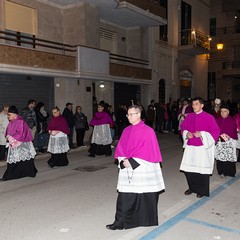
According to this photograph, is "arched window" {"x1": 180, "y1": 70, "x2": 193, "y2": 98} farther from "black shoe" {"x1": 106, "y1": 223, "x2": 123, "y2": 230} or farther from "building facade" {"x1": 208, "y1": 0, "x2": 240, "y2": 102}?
"black shoe" {"x1": 106, "y1": 223, "x2": 123, "y2": 230}

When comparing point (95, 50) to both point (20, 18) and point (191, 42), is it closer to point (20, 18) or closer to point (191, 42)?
point (20, 18)

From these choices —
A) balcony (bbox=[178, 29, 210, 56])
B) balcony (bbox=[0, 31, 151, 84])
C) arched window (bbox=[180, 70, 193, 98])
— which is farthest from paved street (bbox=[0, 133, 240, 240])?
arched window (bbox=[180, 70, 193, 98])

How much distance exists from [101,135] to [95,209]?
585 cm

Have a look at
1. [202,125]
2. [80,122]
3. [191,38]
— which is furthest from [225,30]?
[202,125]

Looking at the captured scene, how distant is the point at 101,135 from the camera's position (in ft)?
38.2

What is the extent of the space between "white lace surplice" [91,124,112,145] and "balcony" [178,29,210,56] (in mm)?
14364

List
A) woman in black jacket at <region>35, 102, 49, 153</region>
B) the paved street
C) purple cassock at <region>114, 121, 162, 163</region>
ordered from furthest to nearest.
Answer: woman in black jacket at <region>35, 102, 49, 153</region>
the paved street
purple cassock at <region>114, 121, 162, 163</region>

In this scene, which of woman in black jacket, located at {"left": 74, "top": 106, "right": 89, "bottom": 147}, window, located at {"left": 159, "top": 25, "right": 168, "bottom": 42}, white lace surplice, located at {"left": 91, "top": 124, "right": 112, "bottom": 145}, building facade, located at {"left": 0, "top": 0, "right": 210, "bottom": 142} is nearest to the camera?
white lace surplice, located at {"left": 91, "top": 124, "right": 112, "bottom": 145}

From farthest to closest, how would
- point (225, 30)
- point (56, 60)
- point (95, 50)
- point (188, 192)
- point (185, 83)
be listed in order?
point (225, 30) < point (185, 83) < point (95, 50) < point (56, 60) < point (188, 192)

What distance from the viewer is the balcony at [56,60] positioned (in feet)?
39.5

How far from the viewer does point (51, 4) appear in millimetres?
15273

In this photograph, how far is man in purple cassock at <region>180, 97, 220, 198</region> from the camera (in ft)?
21.4

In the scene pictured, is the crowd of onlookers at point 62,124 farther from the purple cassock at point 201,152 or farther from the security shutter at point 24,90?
the purple cassock at point 201,152

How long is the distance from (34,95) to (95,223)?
951 centimetres
